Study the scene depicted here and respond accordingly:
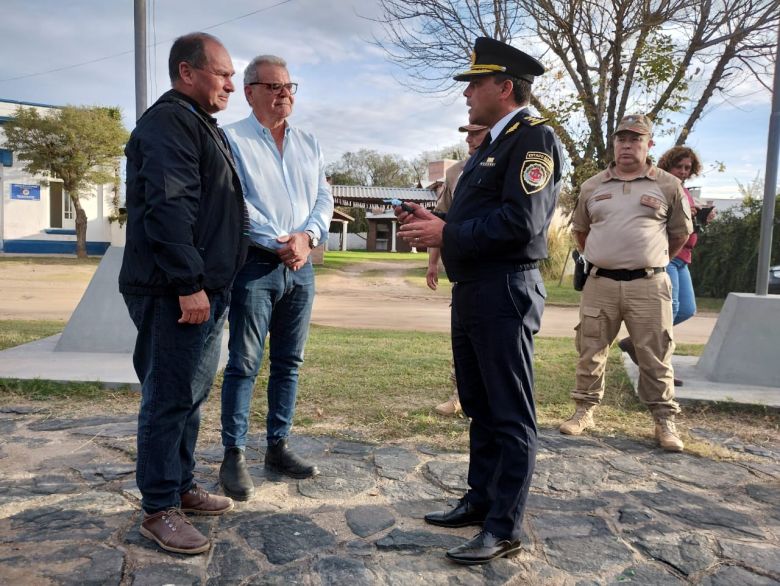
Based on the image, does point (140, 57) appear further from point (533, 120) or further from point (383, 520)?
point (383, 520)

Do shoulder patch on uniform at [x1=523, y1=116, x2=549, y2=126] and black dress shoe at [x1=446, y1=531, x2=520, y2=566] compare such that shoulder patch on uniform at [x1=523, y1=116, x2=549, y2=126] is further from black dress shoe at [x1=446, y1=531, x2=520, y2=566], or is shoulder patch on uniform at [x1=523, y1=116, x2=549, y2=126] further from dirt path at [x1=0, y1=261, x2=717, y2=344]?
dirt path at [x1=0, y1=261, x2=717, y2=344]

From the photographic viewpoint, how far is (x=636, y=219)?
419 centimetres

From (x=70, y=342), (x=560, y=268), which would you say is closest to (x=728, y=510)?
(x=70, y=342)

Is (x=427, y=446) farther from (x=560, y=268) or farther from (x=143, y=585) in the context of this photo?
(x=560, y=268)

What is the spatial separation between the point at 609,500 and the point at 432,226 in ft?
5.50

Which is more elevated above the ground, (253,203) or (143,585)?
(253,203)

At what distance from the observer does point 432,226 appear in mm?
2713

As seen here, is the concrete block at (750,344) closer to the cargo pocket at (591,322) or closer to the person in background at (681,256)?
the person in background at (681,256)

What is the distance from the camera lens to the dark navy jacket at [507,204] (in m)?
2.49

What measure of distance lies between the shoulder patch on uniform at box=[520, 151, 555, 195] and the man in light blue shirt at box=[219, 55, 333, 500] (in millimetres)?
1204

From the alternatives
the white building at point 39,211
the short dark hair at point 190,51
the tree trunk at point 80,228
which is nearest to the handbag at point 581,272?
the short dark hair at point 190,51

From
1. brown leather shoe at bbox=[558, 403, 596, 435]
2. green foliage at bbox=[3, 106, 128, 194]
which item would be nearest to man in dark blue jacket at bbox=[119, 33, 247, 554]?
brown leather shoe at bbox=[558, 403, 596, 435]

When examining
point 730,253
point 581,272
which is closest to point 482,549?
point 581,272

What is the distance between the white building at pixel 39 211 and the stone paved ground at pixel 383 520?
2711 cm
